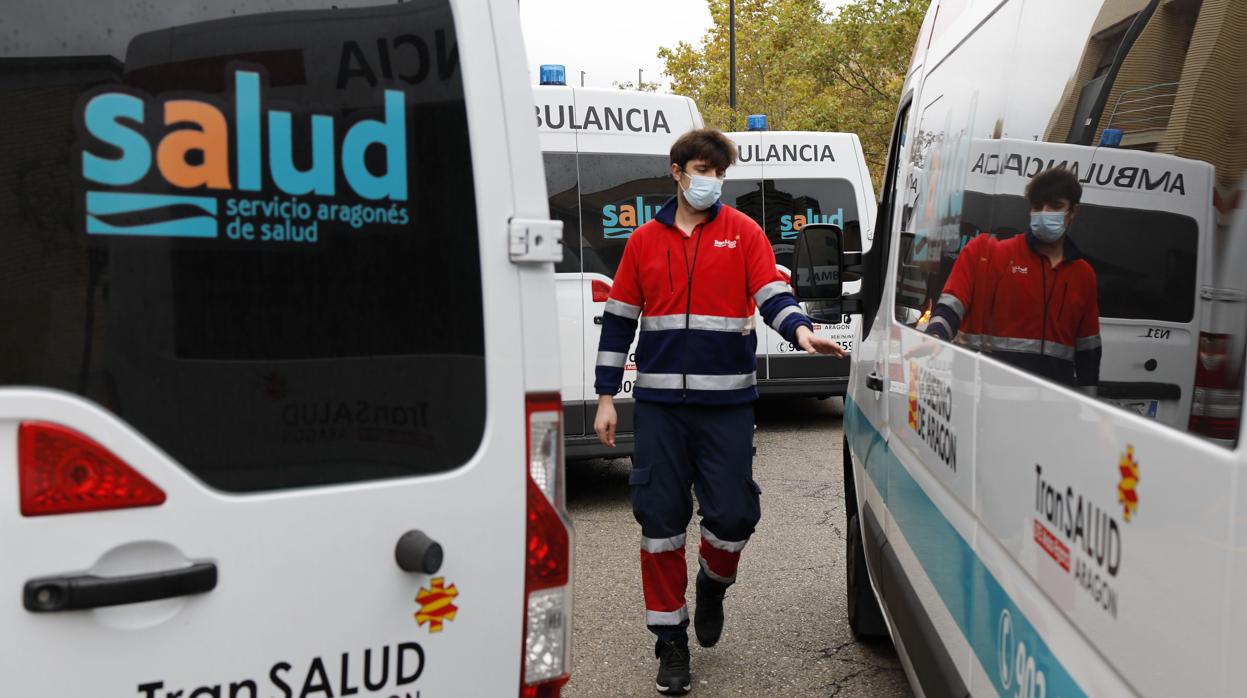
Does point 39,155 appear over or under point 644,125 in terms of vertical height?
under

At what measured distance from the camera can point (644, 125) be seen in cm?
810

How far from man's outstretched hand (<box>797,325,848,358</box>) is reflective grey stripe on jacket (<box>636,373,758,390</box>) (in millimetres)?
313

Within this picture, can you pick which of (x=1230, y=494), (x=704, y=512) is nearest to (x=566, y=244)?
(x=704, y=512)

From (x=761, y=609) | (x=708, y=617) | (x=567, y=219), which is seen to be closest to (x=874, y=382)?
(x=708, y=617)

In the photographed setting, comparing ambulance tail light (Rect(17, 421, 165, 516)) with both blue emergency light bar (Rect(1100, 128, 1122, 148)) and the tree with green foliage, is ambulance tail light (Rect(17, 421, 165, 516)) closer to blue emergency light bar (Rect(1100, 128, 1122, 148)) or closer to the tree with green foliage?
blue emergency light bar (Rect(1100, 128, 1122, 148))

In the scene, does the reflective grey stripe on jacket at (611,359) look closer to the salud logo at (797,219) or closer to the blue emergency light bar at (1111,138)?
the blue emergency light bar at (1111,138)

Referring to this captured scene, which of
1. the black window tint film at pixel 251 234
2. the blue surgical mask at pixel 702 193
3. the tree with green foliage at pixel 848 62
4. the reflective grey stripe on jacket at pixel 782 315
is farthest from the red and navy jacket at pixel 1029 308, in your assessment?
the tree with green foliage at pixel 848 62

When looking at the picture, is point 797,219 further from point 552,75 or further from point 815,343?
point 815,343

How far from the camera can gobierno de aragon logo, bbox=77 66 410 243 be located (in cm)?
169

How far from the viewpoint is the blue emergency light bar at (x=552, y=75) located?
7984 millimetres

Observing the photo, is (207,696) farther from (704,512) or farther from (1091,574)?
(704,512)

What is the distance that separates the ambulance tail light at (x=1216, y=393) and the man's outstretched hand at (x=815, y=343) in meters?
2.29

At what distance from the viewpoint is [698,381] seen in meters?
4.28

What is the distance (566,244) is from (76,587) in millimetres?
6246
